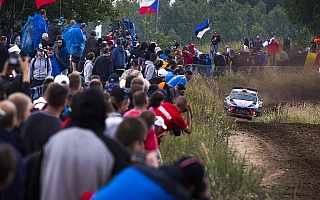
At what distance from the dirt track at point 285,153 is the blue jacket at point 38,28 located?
5.47 metres

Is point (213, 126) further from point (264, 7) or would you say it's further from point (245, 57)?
point (264, 7)

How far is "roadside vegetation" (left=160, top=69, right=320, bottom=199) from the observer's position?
1166 cm

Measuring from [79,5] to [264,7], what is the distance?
62.4 m

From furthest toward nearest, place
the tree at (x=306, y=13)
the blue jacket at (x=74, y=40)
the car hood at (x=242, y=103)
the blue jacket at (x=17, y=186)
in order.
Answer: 1. the tree at (x=306, y=13)
2. the car hood at (x=242, y=103)
3. the blue jacket at (x=74, y=40)
4. the blue jacket at (x=17, y=186)

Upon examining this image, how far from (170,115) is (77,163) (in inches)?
223

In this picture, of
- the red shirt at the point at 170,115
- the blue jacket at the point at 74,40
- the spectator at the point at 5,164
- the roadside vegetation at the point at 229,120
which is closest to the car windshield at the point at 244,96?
the roadside vegetation at the point at 229,120

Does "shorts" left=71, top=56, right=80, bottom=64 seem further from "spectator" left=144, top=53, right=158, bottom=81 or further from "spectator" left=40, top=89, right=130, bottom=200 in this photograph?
"spectator" left=40, top=89, right=130, bottom=200

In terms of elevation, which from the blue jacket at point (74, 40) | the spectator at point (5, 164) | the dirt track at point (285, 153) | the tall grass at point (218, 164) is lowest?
the dirt track at point (285, 153)


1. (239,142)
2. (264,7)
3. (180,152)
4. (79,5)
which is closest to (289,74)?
(79,5)

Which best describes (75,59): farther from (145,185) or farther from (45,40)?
(145,185)

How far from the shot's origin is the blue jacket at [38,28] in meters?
19.8

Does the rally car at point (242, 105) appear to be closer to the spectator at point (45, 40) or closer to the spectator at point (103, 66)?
the spectator at point (45, 40)

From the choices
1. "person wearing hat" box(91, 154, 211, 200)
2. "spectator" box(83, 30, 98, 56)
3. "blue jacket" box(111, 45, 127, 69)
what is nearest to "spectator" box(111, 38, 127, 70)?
"blue jacket" box(111, 45, 127, 69)

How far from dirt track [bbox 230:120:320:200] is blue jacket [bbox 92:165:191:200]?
26.8ft
